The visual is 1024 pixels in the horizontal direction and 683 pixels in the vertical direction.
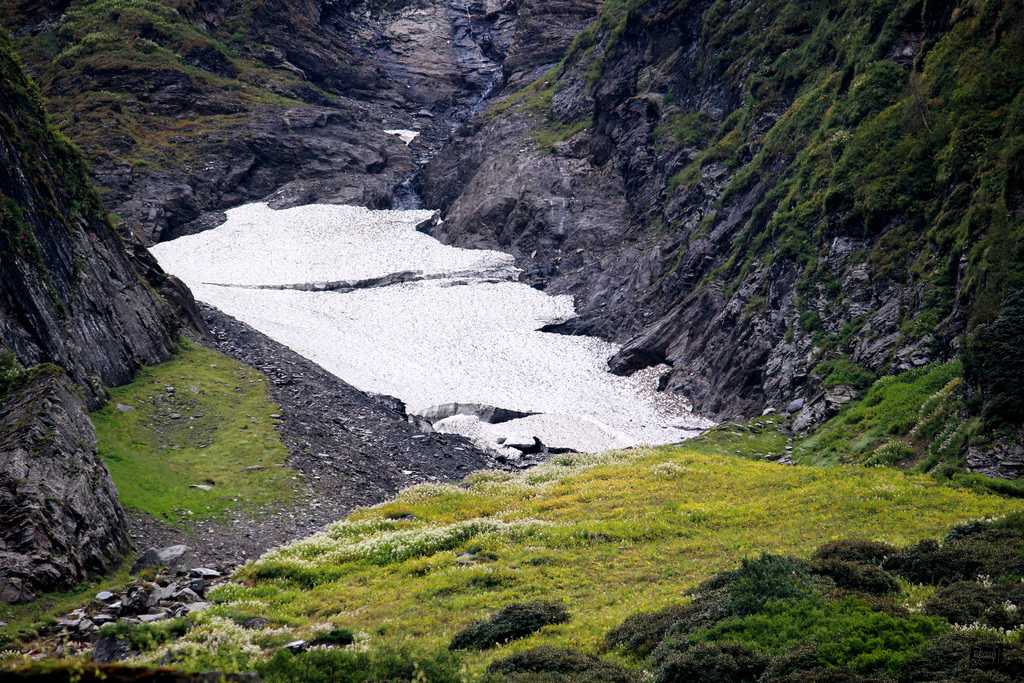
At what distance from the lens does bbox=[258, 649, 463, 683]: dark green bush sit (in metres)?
11.9

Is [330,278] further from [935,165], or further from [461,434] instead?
[935,165]

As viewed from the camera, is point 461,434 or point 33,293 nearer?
point 33,293

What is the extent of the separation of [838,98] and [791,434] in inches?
1104

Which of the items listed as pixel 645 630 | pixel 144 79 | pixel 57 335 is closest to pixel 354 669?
pixel 645 630

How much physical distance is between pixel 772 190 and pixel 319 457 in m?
39.5

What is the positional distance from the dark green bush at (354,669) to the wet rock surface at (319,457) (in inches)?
625

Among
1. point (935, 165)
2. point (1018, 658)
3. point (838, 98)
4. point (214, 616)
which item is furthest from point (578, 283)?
point (1018, 658)

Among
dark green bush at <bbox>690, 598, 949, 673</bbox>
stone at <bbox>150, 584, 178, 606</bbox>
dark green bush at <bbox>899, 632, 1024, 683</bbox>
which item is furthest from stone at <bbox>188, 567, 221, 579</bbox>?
dark green bush at <bbox>899, 632, 1024, 683</bbox>

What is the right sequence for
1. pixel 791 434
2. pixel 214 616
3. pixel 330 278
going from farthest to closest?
pixel 330 278 → pixel 791 434 → pixel 214 616

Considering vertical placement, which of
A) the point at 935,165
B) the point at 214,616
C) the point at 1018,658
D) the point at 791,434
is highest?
the point at 935,165

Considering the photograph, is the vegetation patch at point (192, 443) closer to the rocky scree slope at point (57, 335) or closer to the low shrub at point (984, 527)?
the rocky scree slope at point (57, 335)

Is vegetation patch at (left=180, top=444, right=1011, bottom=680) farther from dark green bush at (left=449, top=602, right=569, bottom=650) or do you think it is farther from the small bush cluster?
dark green bush at (left=449, top=602, right=569, bottom=650)

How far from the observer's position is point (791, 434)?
43.2m

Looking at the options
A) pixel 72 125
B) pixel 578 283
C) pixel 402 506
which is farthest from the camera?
pixel 72 125
